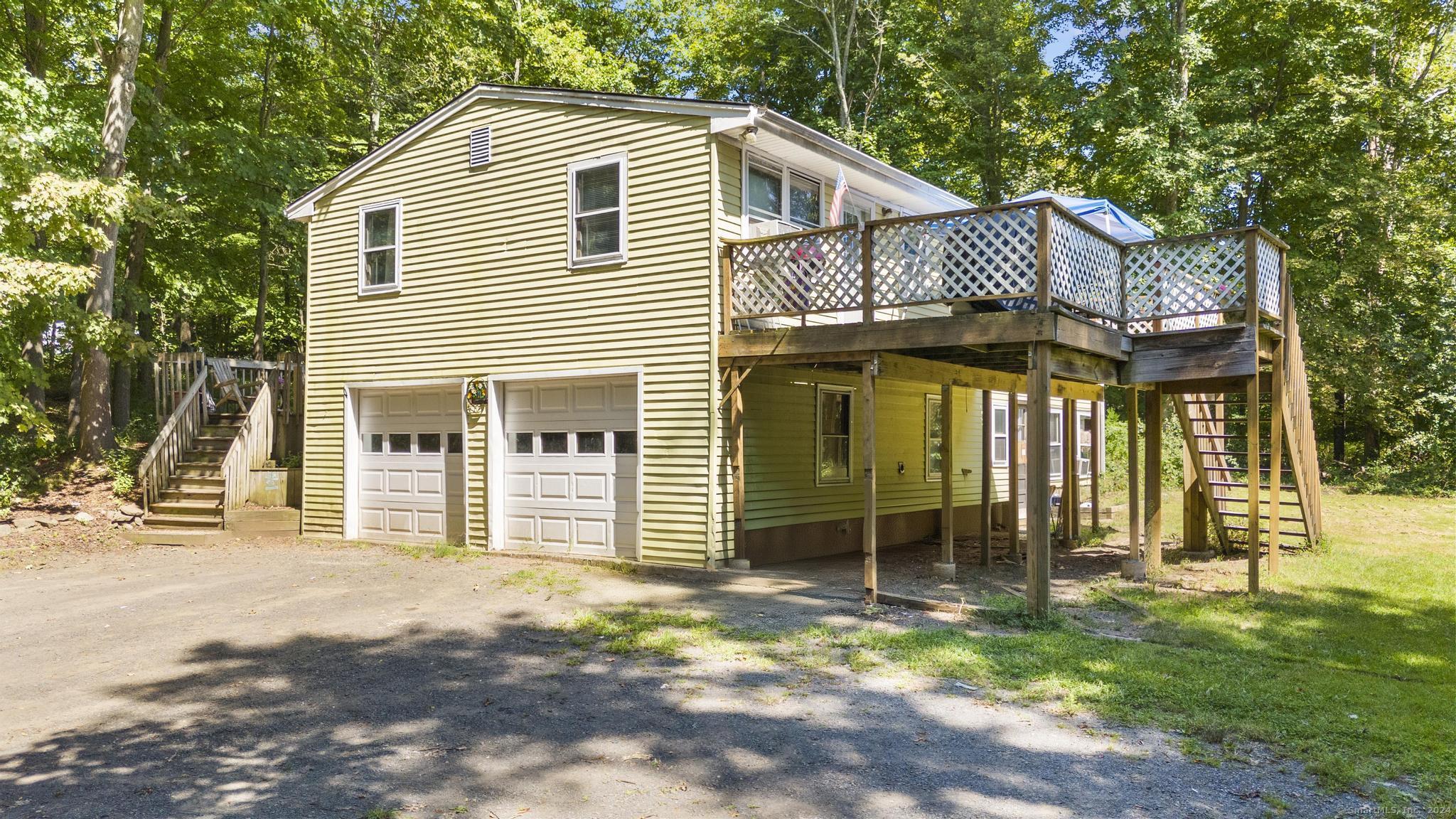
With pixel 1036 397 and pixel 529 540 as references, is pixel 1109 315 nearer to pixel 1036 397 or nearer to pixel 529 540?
pixel 1036 397

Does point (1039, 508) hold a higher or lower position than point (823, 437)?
lower

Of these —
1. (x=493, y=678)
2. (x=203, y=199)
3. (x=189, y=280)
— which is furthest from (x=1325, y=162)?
(x=189, y=280)

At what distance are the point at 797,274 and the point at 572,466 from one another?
4218 millimetres

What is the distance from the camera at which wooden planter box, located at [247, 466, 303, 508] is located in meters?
15.9

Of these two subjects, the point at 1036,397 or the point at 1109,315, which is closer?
the point at 1036,397

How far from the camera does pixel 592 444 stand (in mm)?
13047

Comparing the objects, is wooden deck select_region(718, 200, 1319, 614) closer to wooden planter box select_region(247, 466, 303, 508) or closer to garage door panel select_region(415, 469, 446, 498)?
garage door panel select_region(415, 469, 446, 498)

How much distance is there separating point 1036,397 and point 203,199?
2076 centimetres

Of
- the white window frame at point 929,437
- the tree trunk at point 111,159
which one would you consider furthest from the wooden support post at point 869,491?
the tree trunk at point 111,159

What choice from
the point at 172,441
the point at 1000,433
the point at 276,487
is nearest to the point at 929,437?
the point at 1000,433

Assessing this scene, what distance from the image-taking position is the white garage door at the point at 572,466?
1270cm

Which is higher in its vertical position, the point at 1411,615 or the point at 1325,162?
the point at 1325,162

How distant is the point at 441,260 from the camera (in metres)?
14.4

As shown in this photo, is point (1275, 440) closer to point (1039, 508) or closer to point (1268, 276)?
point (1268, 276)
